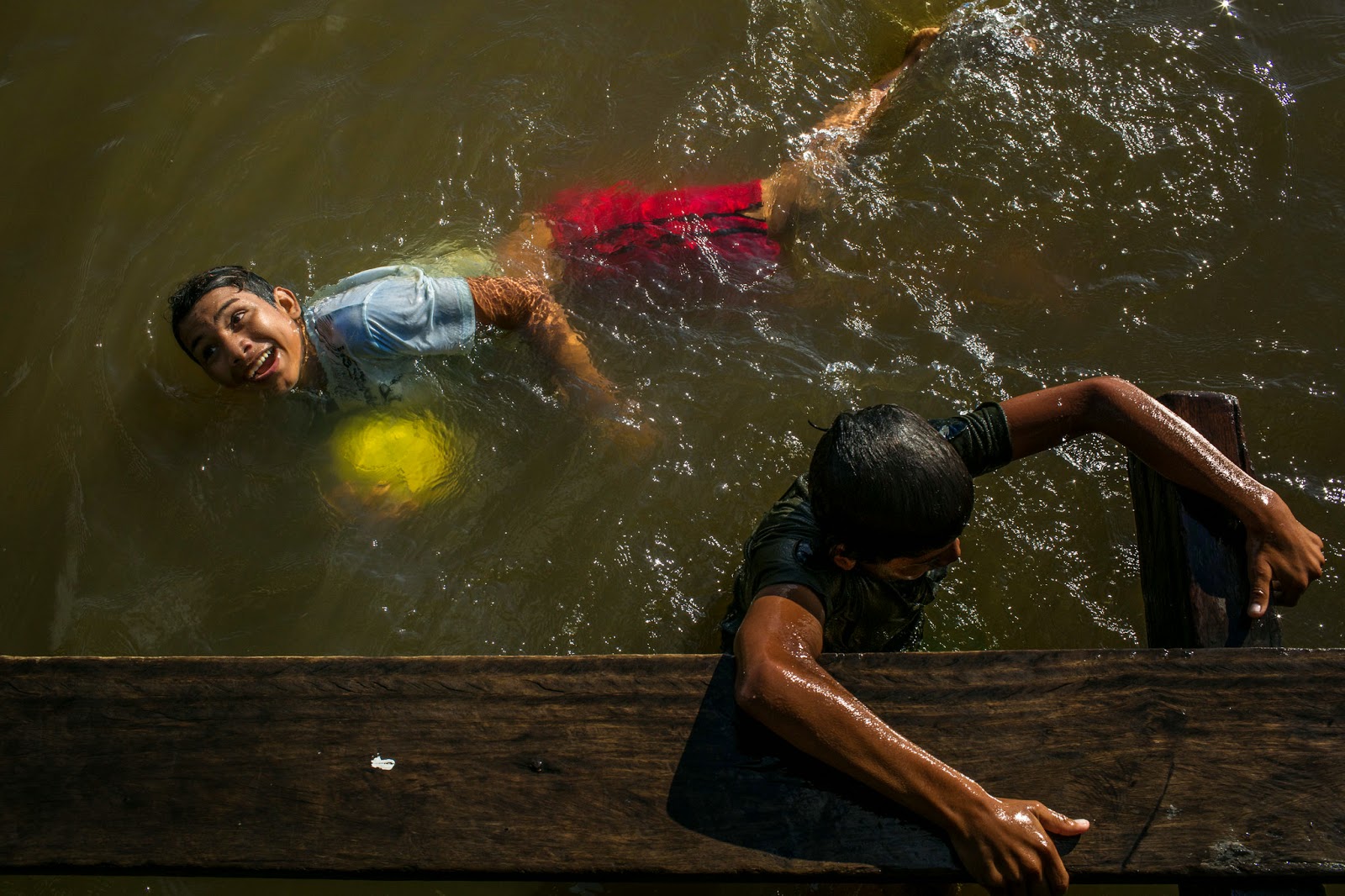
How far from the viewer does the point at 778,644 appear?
2.10m

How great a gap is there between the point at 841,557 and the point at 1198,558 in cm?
89

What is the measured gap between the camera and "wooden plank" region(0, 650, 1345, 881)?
2.00 meters

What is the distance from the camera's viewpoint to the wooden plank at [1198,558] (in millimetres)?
2268

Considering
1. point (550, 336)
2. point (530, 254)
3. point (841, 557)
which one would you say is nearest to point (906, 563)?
point (841, 557)

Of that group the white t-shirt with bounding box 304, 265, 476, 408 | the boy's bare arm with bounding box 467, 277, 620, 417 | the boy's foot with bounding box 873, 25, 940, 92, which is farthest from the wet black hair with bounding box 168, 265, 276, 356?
the boy's foot with bounding box 873, 25, 940, 92

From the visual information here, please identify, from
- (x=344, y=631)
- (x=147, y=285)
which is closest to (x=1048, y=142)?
(x=344, y=631)

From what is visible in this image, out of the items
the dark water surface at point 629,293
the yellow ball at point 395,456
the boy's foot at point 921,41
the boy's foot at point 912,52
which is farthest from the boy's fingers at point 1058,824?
the boy's foot at point 921,41

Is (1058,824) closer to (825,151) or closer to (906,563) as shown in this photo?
(906,563)

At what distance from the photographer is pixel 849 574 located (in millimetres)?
2367

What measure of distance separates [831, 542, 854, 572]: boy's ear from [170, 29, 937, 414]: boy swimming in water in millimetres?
1690

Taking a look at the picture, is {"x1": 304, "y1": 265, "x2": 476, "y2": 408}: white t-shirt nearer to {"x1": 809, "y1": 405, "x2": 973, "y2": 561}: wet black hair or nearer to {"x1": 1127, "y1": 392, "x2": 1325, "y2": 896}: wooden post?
{"x1": 809, "y1": 405, "x2": 973, "y2": 561}: wet black hair

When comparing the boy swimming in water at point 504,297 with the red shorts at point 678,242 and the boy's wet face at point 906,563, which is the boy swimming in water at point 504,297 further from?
the boy's wet face at point 906,563

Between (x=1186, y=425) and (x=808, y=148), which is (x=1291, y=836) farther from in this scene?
(x=808, y=148)

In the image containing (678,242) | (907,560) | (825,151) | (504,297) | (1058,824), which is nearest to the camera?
(1058,824)
